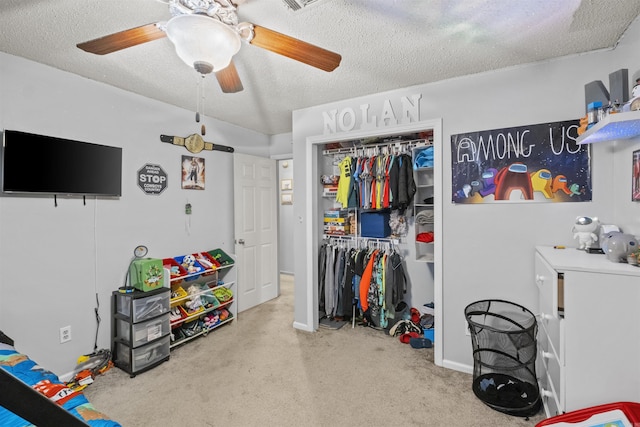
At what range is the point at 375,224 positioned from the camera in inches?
130

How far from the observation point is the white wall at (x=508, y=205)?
2023mm

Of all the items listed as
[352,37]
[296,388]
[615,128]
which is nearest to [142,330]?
[296,388]

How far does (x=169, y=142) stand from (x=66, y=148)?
89 centimetres

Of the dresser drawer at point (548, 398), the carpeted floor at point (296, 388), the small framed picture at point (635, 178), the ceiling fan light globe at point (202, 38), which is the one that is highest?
the ceiling fan light globe at point (202, 38)

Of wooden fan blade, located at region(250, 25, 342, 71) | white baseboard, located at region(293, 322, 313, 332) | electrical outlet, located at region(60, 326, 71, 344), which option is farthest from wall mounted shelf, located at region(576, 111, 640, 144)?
electrical outlet, located at region(60, 326, 71, 344)

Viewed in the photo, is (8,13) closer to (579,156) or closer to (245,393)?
(245,393)

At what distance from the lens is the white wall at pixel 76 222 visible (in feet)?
6.94

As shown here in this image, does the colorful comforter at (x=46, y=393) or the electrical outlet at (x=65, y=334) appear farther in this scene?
the electrical outlet at (x=65, y=334)

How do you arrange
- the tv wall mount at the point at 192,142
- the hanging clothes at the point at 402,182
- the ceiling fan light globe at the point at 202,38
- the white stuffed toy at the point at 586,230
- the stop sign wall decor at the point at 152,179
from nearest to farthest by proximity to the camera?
the ceiling fan light globe at the point at 202,38
the white stuffed toy at the point at 586,230
the stop sign wall decor at the point at 152,179
the hanging clothes at the point at 402,182
the tv wall mount at the point at 192,142

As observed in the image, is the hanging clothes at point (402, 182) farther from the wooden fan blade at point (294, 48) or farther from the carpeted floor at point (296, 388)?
the wooden fan blade at point (294, 48)

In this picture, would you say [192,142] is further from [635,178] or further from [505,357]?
[635,178]

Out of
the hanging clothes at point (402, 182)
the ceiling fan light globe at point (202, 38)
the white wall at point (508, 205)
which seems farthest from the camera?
the hanging clothes at point (402, 182)

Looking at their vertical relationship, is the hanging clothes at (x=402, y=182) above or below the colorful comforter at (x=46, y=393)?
above

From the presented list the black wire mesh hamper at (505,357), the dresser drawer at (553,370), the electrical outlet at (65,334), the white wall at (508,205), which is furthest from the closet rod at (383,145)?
the electrical outlet at (65,334)
